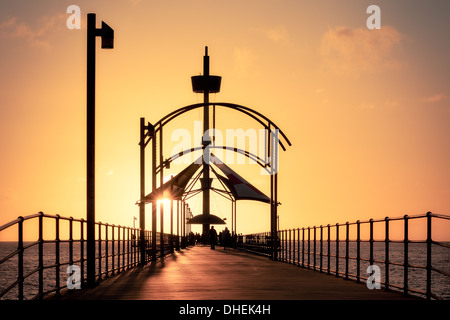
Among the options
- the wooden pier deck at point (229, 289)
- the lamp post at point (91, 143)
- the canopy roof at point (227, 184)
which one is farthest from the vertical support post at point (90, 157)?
the canopy roof at point (227, 184)

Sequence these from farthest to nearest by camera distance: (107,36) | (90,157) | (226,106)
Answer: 1. (226,106)
2. (107,36)
3. (90,157)

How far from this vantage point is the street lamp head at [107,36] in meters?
14.5

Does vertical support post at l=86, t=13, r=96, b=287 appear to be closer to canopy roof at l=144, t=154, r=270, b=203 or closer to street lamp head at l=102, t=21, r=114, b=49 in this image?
street lamp head at l=102, t=21, r=114, b=49

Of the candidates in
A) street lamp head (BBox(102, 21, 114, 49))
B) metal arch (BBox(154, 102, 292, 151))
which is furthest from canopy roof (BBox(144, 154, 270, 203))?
street lamp head (BBox(102, 21, 114, 49))

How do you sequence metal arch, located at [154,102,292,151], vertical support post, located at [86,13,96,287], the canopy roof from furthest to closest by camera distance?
the canopy roof < metal arch, located at [154,102,292,151] < vertical support post, located at [86,13,96,287]

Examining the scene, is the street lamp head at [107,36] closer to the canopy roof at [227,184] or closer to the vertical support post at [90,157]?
the vertical support post at [90,157]

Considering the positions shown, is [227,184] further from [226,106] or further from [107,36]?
[107,36]

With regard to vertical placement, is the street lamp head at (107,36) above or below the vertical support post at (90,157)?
above

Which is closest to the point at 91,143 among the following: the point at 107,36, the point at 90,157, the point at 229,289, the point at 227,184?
the point at 90,157

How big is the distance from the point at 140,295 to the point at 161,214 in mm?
21142

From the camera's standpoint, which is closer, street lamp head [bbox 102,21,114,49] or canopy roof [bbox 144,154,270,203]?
street lamp head [bbox 102,21,114,49]

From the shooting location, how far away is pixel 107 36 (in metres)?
14.5

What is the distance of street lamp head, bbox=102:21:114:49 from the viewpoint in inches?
570
